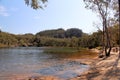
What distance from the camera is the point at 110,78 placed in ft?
66.1

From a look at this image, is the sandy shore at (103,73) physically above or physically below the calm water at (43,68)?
above

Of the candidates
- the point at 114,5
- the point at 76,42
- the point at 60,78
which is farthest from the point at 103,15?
the point at 76,42

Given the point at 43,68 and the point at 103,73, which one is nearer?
the point at 103,73

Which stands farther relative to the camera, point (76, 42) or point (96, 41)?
point (76, 42)

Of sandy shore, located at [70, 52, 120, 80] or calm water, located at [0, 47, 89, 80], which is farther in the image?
calm water, located at [0, 47, 89, 80]

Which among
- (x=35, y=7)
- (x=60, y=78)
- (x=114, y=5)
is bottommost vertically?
(x=60, y=78)

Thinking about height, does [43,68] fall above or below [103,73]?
below

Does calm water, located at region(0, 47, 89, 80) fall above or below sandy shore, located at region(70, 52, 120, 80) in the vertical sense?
below

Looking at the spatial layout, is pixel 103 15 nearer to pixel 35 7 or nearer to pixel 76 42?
pixel 35 7

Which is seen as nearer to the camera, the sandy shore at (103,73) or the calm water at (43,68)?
the sandy shore at (103,73)

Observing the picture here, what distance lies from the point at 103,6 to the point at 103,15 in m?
1.95

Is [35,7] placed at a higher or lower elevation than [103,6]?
lower

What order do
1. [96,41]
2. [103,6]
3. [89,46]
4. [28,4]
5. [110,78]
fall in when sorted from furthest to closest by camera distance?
1. [89,46]
2. [96,41]
3. [103,6]
4. [110,78]
5. [28,4]

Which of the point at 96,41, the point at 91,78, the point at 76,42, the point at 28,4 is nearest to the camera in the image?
the point at 28,4
